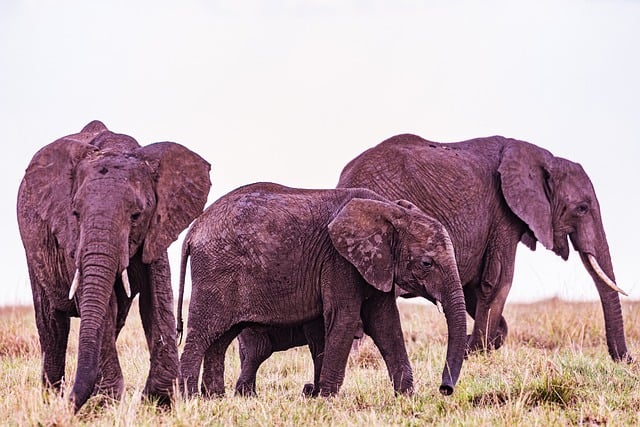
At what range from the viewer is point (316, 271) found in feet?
34.2

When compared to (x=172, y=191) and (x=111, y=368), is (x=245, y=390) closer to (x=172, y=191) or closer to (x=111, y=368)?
(x=111, y=368)

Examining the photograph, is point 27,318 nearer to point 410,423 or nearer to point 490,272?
point 490,272

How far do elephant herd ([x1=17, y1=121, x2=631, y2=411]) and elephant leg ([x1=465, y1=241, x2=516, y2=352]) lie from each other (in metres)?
0.02

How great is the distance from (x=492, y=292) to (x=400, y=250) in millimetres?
3424

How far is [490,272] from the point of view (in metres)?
13.5

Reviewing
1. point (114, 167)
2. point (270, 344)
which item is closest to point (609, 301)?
point (270, 344)

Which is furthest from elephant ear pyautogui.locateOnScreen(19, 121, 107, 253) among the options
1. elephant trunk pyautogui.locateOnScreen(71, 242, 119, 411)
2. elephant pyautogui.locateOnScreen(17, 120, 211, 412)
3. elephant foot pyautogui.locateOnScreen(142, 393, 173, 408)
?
elephant foot pyautogui.locateOnScreen(142, 393, 173, 408)

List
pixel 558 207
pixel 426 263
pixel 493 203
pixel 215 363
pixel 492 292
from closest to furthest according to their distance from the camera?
1. pixel 426 263
2. pixel 215 363
3. pixel 492 292
4. pixel 493 203
5. pixel 558 207

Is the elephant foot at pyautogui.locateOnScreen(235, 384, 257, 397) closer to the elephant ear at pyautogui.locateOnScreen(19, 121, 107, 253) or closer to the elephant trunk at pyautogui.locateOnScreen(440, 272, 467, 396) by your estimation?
the elephant trunk at pyautogui.locateOnScreen(440, 272, 467, 396)

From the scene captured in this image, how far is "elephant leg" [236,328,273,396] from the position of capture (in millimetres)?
11062

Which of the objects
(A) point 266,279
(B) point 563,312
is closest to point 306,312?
(A) point 266,279

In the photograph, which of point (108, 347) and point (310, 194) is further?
point (310, 194)

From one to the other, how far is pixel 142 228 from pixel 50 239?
79 centimetres

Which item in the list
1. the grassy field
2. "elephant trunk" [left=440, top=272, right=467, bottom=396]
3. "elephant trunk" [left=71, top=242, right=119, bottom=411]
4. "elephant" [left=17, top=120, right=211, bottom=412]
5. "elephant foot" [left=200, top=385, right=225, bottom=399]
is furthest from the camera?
"elephant foot" [left=200, top=385, right=225, bottom=399]
